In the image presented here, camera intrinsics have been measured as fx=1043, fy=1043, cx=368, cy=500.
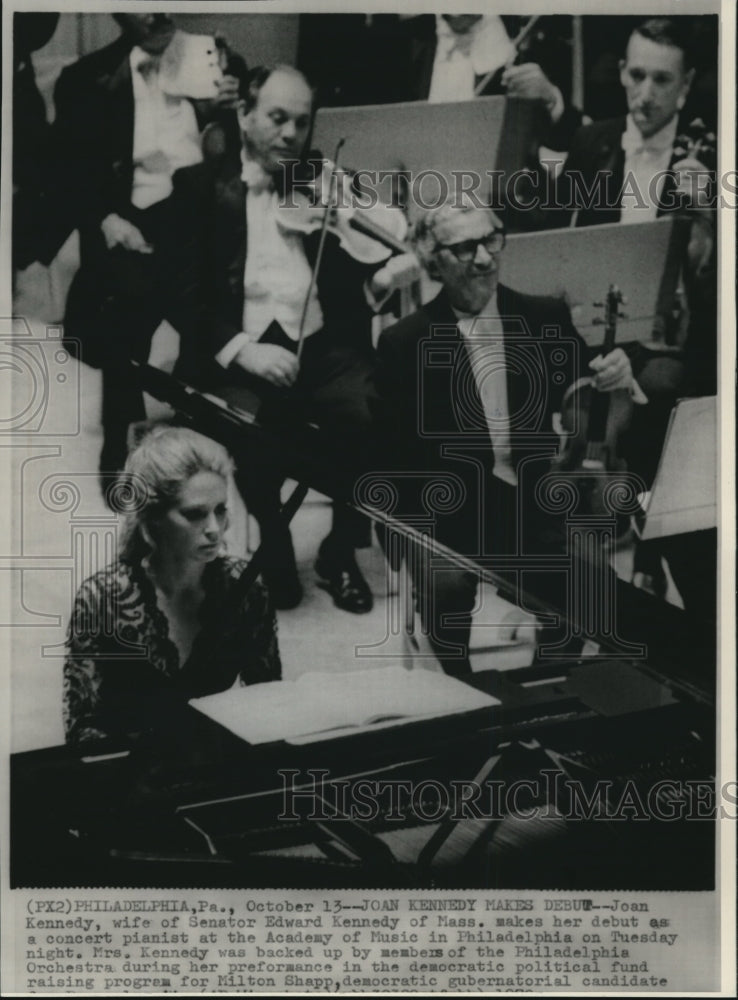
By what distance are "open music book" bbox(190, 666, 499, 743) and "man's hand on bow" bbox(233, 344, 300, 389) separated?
53 centimetres

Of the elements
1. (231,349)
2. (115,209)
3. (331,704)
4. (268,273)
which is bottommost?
(331,704)

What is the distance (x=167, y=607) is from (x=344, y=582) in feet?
1.04

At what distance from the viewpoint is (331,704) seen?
184 cm

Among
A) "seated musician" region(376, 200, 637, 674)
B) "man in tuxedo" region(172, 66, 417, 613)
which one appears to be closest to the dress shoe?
"man in tuxedo" region(172, 66, 417, 613)

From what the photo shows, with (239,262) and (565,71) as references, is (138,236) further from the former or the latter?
(565,71)

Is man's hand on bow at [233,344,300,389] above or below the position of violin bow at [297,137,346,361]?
below

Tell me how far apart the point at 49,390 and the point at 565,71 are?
108cm

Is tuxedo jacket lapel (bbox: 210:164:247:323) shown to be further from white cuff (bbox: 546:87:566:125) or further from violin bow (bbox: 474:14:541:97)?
white cuff (bbox: 546:87:566:125)

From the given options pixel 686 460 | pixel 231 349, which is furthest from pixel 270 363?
pixel 686 460

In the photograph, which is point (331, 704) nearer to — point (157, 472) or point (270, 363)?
point (157, 472)

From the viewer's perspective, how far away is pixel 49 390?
1844 millimetres

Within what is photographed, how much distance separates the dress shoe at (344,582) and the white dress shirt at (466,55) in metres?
0.83

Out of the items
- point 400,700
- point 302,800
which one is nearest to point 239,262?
point 400,700

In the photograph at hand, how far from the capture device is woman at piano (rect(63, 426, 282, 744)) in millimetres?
1839
